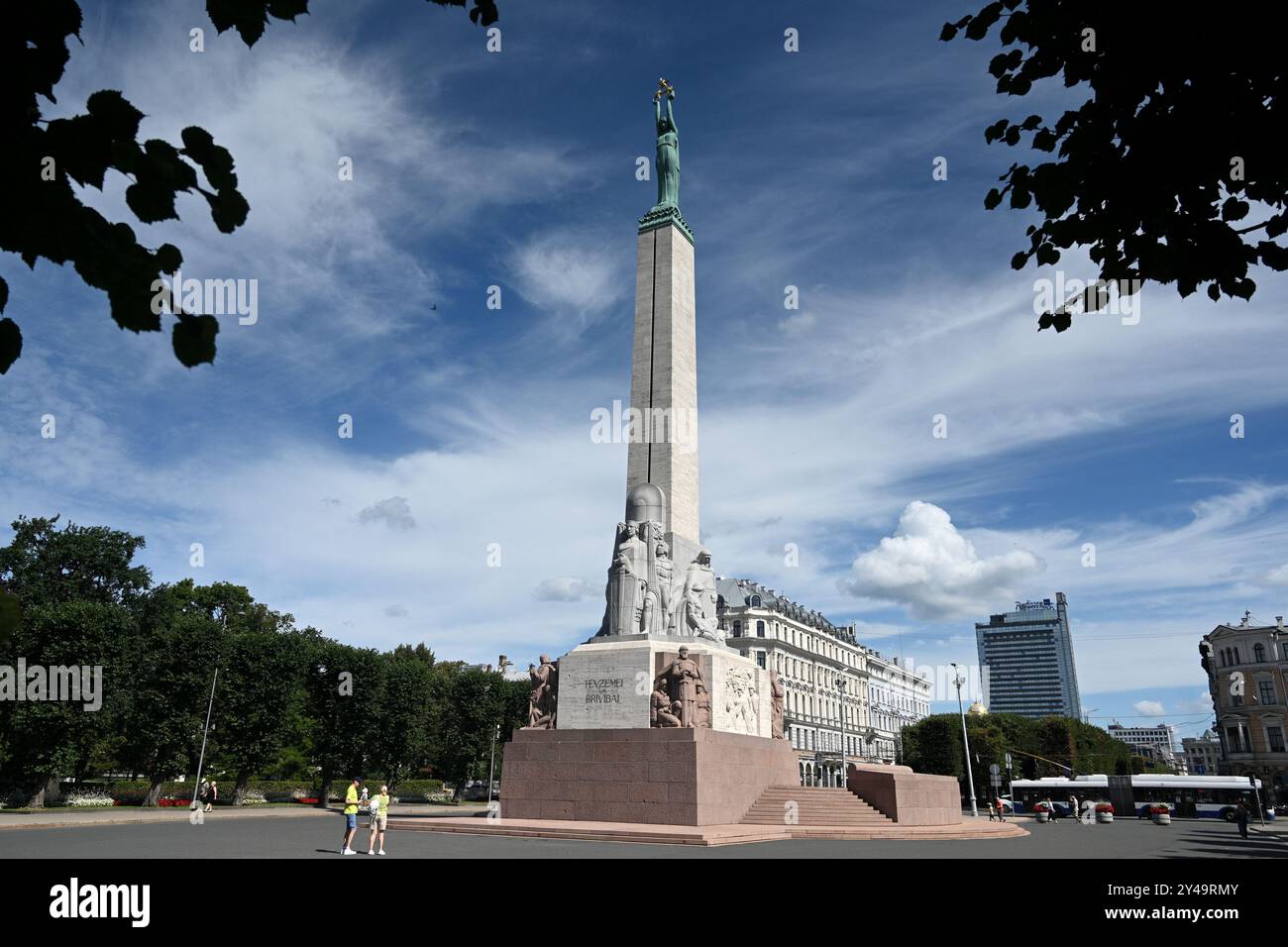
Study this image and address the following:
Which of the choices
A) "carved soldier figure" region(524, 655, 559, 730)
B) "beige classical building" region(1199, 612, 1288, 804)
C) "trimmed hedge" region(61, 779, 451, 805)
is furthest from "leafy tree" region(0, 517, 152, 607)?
"beige classical building" region(1199, 612, 1288, 804)

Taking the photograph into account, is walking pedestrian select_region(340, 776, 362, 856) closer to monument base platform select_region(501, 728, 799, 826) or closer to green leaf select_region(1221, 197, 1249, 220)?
monument base platform select_region(501, 728, 799, 826)

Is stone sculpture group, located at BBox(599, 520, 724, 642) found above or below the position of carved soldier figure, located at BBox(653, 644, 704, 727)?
above

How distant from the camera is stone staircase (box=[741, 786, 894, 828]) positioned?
25.5m

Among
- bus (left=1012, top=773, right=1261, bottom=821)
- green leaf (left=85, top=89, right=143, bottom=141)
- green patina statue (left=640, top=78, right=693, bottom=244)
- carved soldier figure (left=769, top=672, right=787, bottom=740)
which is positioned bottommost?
bus (left=1012, top=773, right=1261, bottom=821)

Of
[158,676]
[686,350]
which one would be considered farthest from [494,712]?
[686,350]

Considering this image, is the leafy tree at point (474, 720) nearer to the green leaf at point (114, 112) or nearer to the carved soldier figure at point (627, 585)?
the carved soldier figure at point (627, 585)

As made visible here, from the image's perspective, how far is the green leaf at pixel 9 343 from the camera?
3510mm

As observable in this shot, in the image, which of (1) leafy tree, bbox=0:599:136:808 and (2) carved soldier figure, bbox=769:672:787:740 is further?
(1) leafy tree, bbox=0:599:136:808

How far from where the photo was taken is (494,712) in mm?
60531

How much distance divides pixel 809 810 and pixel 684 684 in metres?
5.79

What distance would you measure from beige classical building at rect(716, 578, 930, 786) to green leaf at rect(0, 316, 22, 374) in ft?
218

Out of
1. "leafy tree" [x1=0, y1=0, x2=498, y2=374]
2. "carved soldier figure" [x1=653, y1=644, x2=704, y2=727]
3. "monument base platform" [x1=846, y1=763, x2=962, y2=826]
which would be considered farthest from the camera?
→ "monument base platform" [x1=846, y1=763, x2=962, y2=826]
